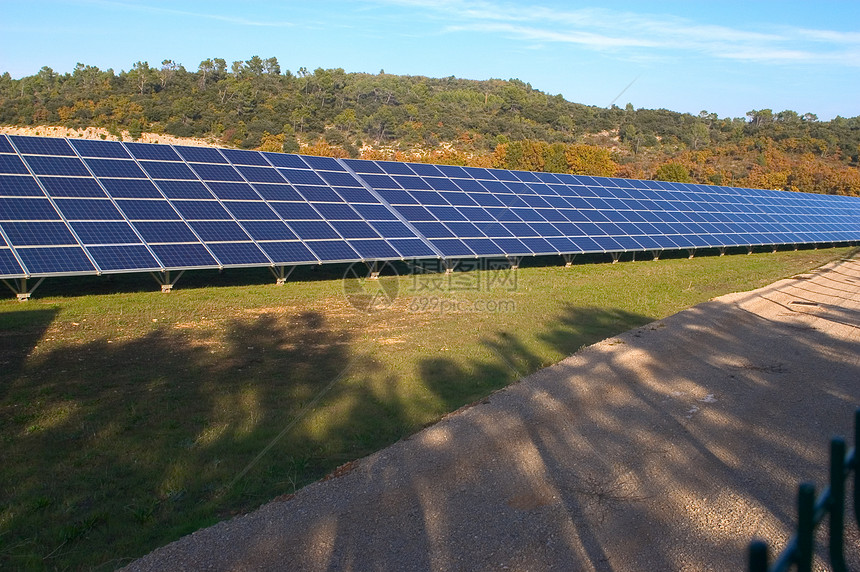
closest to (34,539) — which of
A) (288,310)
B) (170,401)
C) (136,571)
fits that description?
(136,571)

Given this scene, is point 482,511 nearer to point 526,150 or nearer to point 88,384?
point 88,384

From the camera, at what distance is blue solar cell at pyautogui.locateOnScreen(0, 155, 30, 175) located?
2133cm

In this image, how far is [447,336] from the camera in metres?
17.1

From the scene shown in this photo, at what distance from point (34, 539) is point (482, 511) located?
4.60 meters

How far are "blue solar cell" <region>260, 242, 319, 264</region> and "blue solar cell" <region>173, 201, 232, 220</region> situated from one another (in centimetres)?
198

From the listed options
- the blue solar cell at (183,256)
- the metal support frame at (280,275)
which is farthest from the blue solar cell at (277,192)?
the blue solar cell at (183,256)

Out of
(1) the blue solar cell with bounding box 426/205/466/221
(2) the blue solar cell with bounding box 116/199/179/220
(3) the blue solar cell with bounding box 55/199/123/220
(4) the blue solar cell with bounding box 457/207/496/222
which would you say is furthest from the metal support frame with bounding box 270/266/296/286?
(4) the blue solar cell with bounding box 457/207/496/222

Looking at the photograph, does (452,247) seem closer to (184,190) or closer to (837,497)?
(184,190)

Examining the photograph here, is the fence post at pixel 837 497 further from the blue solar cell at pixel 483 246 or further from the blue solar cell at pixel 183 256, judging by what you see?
the blue solar cell at pixel 483 246

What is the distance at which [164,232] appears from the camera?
21250mm

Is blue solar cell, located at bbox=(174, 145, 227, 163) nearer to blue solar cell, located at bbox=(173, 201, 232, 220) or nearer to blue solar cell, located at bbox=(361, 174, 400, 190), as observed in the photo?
blue solar cell, located at bbox=(173, 201, 232, 220)

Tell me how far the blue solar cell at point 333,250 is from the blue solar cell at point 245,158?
6006mm

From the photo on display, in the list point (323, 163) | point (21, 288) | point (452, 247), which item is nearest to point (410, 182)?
point (323, 163)

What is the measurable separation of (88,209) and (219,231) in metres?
3.83
